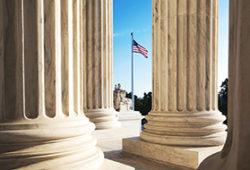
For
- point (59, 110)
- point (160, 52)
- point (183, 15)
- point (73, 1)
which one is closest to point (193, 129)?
point (160, 52)

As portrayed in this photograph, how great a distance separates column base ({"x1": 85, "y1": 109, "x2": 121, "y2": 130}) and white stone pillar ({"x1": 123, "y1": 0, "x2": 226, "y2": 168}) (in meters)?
22.4

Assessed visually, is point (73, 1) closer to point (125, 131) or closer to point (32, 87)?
point (32, 87)

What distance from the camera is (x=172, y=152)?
41.2 metres

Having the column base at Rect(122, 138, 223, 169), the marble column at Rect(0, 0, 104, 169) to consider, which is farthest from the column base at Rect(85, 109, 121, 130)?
the marble column at Rect(0, 0, 104, 169)

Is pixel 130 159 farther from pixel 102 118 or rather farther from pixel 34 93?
pixel 34 93

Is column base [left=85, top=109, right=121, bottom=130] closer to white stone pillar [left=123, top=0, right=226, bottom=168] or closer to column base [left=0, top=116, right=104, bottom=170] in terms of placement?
white stone pillar [left=123, top=0, right=226, bottom=168]

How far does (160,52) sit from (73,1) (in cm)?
2321

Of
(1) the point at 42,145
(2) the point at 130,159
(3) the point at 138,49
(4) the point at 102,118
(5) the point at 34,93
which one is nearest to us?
(1) the point at 42,145

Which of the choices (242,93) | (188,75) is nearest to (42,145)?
(242,93)

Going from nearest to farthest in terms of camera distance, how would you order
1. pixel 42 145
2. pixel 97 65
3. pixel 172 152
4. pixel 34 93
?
pixel 42 145
pixel 34 93
pixel 172 152
pixel 97 65

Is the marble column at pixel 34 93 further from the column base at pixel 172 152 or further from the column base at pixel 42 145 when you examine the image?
the column base at pixel 172 152

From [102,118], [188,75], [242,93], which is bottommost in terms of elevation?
[102,118]

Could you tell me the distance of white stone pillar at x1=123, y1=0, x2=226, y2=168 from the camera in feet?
140

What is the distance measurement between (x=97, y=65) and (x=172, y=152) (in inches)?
1490
